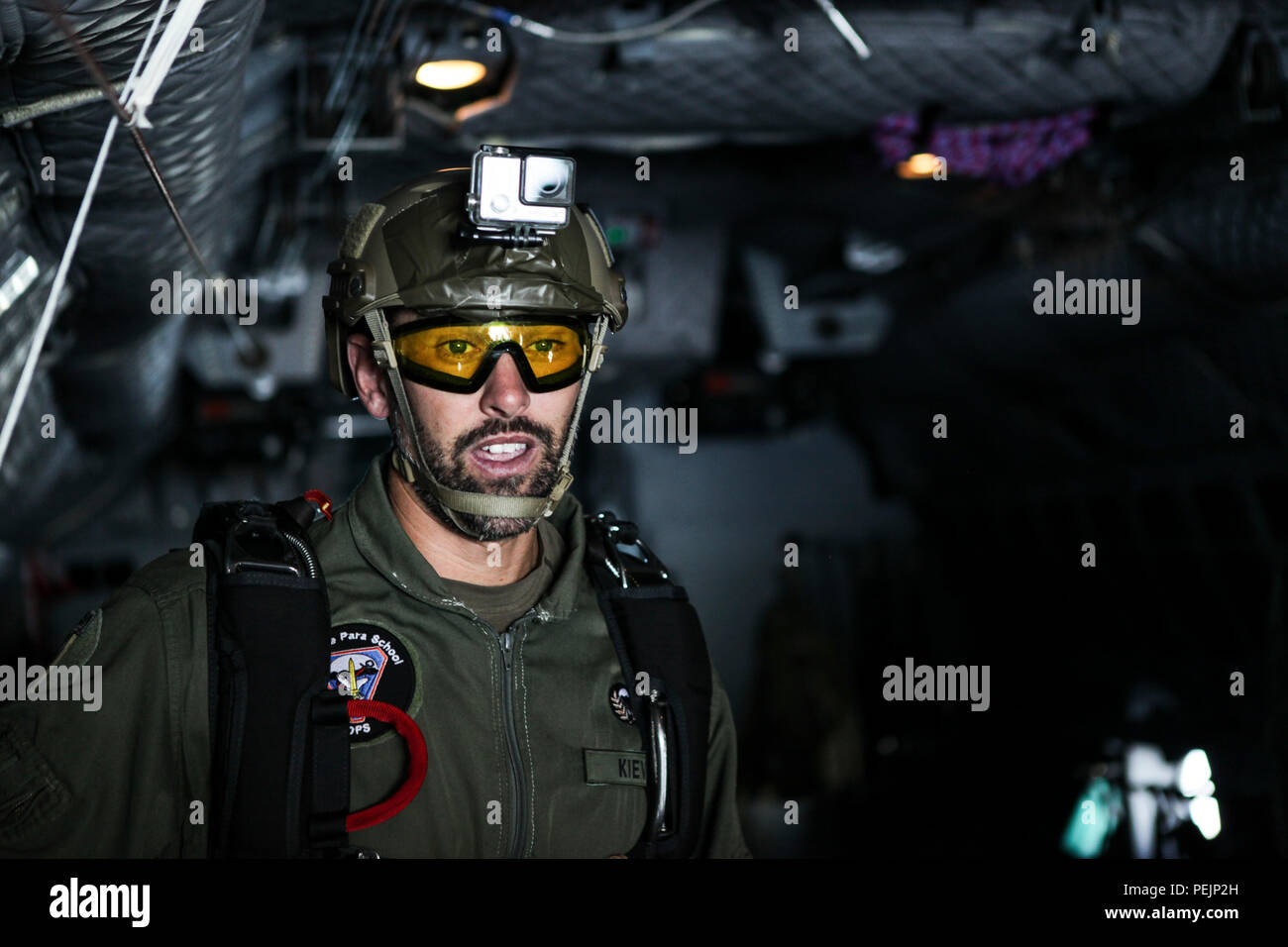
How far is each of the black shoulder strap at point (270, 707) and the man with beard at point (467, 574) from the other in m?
0.06

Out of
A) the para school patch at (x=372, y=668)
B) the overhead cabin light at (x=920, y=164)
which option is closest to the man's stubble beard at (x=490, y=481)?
the para school patch at (x=372, y=668)

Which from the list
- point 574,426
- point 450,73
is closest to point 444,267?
point 574,426

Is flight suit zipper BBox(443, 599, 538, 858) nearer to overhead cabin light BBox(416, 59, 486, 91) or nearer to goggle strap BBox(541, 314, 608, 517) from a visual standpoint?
goggle strap BBox(541, 314, 608, 517)

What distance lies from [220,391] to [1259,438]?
17.6ft

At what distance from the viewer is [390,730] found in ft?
6.32

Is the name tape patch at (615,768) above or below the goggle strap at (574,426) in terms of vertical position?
below

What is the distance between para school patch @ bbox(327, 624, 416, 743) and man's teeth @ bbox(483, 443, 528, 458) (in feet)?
1.13

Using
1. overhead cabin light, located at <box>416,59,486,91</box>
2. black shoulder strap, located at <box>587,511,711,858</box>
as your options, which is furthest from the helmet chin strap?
Answer: overhead cabin light, located at <box>416,59,486,91</box>

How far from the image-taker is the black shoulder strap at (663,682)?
6.63 ft

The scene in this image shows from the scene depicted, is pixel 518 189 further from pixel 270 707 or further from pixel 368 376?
pixel 270 707

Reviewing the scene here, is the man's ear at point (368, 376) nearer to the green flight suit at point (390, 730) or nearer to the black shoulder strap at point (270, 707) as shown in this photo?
the green flight suit at point (390, 730)

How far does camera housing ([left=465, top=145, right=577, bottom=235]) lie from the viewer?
75.7 inches
